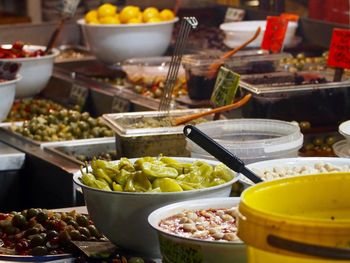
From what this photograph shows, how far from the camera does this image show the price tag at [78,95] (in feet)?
18.5

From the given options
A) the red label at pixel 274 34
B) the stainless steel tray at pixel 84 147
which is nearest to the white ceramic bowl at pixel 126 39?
the red label at pixel 274 34

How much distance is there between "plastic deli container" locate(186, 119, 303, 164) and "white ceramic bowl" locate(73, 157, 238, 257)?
0.51 metres

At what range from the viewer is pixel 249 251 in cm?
193

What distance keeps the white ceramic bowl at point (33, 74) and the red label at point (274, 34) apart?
136 cm

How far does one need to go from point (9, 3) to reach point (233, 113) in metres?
6.33

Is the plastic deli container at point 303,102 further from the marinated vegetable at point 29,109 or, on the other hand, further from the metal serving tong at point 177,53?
the marinated vegetable at point 29,109

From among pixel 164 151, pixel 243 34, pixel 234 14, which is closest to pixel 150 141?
pixel 164 151

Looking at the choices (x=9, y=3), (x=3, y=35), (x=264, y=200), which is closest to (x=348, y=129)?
(x=264, y=200)

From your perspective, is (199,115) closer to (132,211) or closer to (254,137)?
(254,137)

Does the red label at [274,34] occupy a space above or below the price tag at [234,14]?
above

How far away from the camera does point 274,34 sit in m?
5.22

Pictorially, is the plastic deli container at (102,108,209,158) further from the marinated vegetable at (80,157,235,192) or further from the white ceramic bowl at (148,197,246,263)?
the white ceramic bowl at (148,197,246,263)

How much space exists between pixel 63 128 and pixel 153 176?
2.24m

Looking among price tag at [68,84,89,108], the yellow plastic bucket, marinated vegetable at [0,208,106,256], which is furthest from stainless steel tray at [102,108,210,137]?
the yellow plastic bucket
